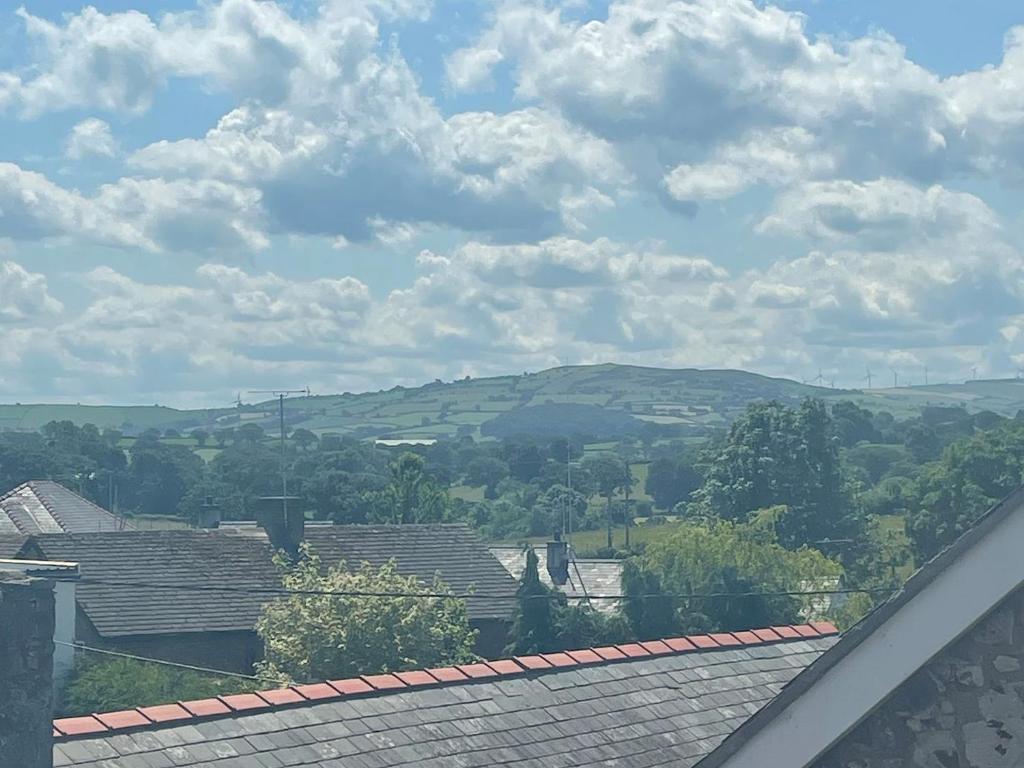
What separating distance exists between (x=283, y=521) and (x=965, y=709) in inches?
1423

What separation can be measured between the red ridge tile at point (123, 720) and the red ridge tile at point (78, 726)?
5 centimetres

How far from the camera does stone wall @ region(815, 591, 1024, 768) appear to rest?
19.1ft

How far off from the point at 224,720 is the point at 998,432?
63451 mm

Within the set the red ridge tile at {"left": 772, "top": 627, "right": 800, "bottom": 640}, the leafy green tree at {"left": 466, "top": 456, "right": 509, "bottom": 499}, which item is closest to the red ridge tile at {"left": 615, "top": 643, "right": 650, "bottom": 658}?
the red ridge tile at {"left": 772, "top": 627, "right": 800, "bottom": 640}

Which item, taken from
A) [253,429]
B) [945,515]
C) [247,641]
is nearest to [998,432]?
[945,515]

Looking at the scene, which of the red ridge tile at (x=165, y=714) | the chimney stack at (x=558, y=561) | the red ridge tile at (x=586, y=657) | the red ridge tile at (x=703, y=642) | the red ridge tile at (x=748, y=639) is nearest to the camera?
the red ridge tile at (x=165, y=714)

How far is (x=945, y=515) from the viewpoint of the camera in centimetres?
6669

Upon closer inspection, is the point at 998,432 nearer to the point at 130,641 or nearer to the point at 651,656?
the point at 130,641

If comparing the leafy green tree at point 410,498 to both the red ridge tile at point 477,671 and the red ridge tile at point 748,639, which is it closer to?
the red ridge tile at point 748,639

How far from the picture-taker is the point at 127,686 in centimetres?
2962

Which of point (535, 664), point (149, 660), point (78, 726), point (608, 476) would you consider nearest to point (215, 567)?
point (149, 660)

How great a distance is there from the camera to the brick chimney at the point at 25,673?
8.79 meters

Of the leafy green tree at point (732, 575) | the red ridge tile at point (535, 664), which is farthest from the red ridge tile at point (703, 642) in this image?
the leafy green tree at point (732, 575)

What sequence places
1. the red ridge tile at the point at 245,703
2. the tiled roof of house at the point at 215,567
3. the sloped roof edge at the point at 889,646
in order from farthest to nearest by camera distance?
the tiled roof of house at the point at 215,567
the red ridge tile at the point at 245,703
the sloped roof edge at the point at 889,646
